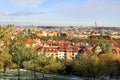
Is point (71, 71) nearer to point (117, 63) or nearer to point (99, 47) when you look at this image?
point (117, 63)

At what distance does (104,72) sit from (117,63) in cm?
651

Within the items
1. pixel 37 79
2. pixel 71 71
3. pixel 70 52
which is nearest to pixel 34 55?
pixel 37 79

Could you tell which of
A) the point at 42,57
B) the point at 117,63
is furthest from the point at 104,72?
the point at 42,57

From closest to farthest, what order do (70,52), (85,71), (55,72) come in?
(85,71) → (55,72) → (70,52)

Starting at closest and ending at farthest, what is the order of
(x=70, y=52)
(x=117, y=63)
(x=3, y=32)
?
(x=3, y=32) → (x=117, y=63) → (x=70, y=52)

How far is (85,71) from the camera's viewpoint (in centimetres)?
4419

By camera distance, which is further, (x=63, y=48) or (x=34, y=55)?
(x=63, y=48)

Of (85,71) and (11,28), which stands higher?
(11,28)

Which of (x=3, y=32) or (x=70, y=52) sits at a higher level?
(x=3, y=32)

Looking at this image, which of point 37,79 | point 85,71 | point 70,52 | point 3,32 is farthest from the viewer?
point 70,52

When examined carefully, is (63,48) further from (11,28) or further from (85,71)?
(11,28)

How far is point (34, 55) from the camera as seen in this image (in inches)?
2042

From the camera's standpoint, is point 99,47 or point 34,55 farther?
point 99,47

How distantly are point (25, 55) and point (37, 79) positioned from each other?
13.4ft
